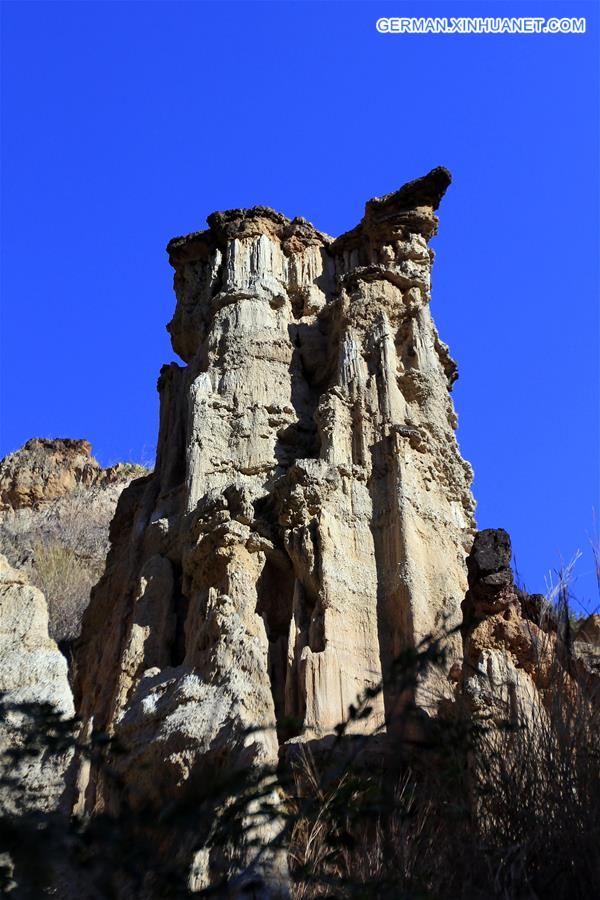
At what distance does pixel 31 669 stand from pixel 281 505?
354cm

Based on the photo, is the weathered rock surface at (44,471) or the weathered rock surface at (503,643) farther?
the weathered rock surface at (44,471)

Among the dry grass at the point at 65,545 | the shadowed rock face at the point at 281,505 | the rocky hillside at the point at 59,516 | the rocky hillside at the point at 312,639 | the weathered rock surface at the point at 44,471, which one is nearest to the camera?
the rocky hillside at the point at 312,639

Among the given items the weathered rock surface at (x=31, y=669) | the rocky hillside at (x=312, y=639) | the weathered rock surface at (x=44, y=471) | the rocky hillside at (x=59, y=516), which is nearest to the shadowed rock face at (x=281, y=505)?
the rocky hillside at (x=312, y=639)

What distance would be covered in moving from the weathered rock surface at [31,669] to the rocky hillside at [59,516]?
44.5 feet

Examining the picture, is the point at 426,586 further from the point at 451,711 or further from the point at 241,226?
the point at 241,226

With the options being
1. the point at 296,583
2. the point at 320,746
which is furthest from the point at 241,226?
the point at 320,746

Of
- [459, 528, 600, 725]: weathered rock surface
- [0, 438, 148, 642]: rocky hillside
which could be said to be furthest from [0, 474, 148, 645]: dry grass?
[459, 528, 600, 725]: weathered rock surface

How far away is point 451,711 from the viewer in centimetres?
875

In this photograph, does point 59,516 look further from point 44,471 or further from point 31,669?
point 31,669

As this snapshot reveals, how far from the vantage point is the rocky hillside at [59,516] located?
2936cm

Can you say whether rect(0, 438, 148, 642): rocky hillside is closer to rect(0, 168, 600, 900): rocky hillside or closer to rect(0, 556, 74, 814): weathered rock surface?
rect(0, 168, 600, 900): rocky hillside

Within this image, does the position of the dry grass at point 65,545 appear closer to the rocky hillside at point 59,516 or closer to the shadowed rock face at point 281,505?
the rocky hillside at point 59,516

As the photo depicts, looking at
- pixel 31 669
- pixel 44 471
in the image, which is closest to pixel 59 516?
pixel 44 471

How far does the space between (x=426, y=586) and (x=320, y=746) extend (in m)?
2.69
